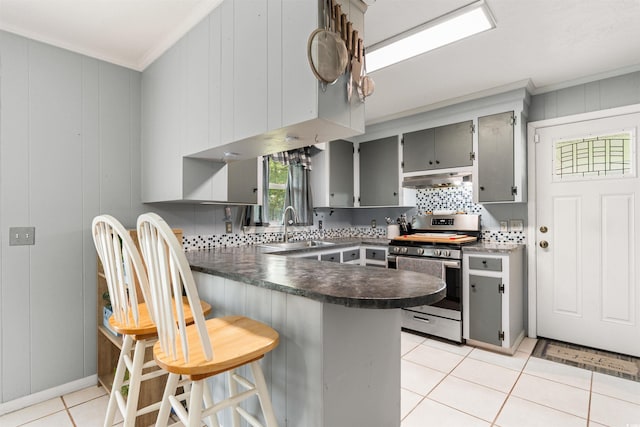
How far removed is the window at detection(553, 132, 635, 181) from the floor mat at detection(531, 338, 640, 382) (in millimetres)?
1570

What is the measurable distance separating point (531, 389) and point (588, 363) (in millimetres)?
811

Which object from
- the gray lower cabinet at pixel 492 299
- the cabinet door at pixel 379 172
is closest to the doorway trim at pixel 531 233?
the gray lower cabinet at pixel 492 299

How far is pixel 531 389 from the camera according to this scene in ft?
7.38

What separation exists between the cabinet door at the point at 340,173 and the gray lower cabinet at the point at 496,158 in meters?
1.59

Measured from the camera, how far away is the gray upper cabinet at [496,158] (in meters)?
3.03

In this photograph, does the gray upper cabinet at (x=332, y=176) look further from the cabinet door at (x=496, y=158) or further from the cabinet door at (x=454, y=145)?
the cabinet door at (x=496, y=158)

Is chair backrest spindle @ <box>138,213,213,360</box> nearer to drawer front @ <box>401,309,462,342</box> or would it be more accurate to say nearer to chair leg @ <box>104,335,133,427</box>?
chair leg @ <box>104,335,133,427</box>

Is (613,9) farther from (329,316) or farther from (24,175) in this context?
(24,175)

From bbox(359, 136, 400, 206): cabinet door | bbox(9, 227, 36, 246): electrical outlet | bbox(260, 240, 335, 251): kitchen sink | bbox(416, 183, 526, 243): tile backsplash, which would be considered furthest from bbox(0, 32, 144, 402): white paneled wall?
bbox(416, 183, 526, 243): tile backsplash

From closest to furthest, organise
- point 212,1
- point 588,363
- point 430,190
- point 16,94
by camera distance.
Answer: point 212,1 → point 16,94 → point 588,363 → point 430,190

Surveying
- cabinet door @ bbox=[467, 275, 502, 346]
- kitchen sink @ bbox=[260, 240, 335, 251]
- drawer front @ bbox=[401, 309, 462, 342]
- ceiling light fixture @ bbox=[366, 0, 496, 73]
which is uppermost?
ceiling light fixture @ bbox=[366, 0, 496, 73]

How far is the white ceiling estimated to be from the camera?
6.13 ft

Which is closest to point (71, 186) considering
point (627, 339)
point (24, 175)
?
point (24, 175)

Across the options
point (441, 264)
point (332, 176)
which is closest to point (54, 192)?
Result: point (332, 176)
